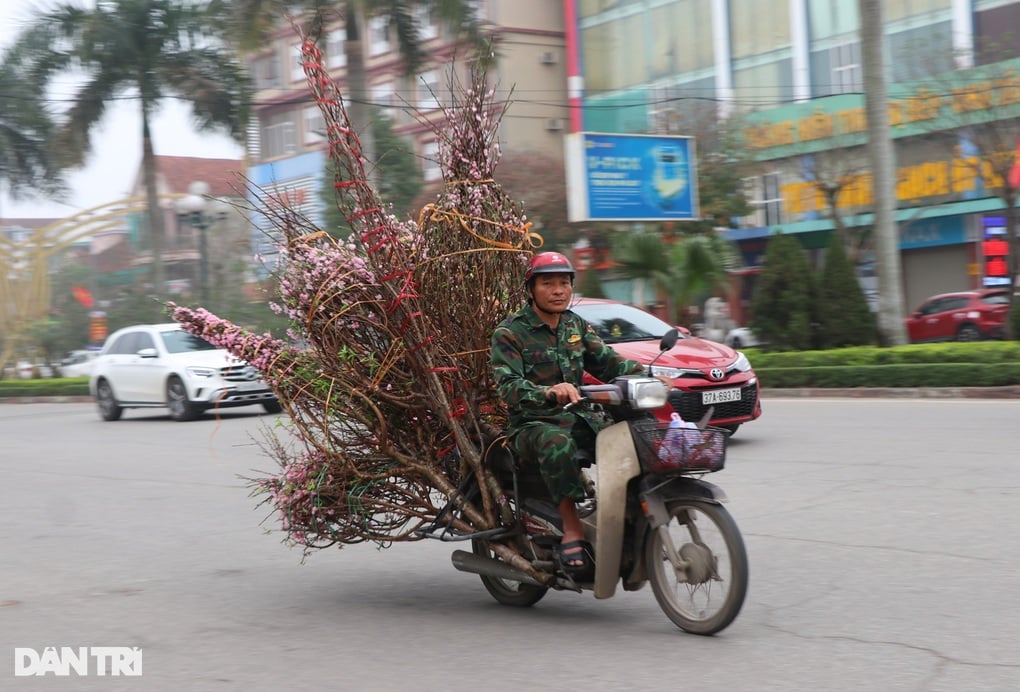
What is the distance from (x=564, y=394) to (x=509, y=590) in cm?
140

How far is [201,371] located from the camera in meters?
20.1

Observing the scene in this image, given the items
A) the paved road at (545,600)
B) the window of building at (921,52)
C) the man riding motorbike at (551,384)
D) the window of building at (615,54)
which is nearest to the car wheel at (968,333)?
the window of building at (921,52)

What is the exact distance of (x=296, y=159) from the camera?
189 feet

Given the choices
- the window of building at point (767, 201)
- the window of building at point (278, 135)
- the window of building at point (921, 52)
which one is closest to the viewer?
the window of building at point (921, 52)

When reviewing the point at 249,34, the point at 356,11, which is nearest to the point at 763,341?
the point at 356,11

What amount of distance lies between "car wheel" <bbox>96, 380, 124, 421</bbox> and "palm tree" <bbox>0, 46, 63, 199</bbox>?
13.9m

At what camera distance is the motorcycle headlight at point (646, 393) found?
510 centimetres

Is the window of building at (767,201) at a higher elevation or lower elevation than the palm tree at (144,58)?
lower

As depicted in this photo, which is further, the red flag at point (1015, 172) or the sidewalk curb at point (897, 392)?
the red flag at point (1015, 172)

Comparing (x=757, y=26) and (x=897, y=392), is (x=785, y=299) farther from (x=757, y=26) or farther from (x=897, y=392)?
(x=757, y=26)

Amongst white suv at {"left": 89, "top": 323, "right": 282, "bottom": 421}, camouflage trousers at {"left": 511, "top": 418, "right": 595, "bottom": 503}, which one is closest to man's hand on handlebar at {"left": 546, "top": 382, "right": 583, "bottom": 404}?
camouflage trousers at {"left": 511, "top": 418, "right": 595, "bottom": 503}

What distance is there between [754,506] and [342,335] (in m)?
3.88

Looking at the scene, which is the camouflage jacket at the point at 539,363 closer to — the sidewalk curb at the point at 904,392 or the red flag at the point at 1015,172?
the sidewalk curb at the point at 904,392

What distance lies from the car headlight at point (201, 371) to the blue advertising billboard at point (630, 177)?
1039 centimetres
